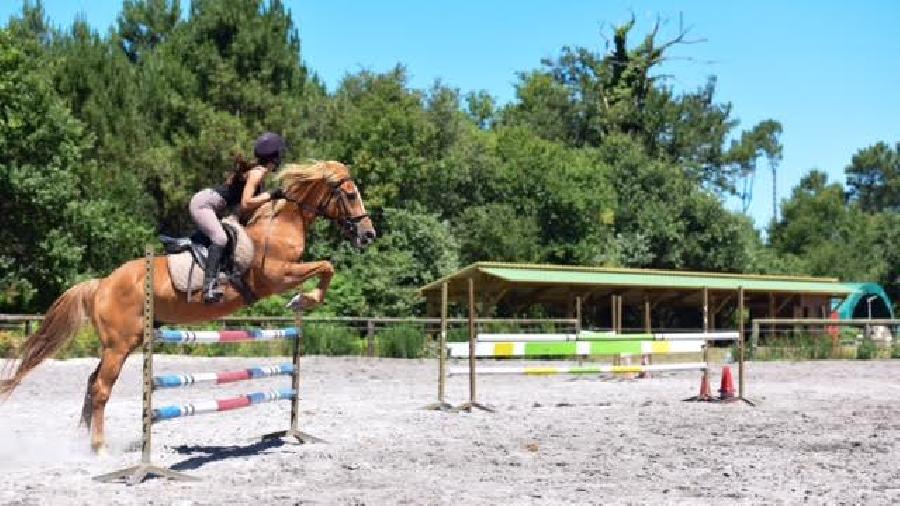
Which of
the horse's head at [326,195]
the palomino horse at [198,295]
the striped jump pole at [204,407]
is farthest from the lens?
the horse's head at [326,195]

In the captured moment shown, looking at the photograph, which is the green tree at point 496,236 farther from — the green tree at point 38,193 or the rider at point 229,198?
the rider at point 229,198

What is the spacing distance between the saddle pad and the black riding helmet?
70 centimetres

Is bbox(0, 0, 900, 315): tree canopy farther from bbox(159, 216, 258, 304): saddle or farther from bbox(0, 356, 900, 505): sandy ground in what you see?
bbox(159, 216, 258, 304): saddle

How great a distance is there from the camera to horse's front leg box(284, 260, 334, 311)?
7.98m

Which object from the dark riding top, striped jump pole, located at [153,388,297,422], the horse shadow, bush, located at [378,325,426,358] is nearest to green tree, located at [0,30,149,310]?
bush, located at [378,325,426,358]

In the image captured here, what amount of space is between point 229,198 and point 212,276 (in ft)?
2.56

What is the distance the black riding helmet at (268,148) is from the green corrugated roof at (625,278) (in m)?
16.4

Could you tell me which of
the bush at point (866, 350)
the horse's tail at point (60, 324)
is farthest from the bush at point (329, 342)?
the horse's tail at point (60, 324)

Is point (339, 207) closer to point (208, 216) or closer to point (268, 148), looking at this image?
point (268, 148)

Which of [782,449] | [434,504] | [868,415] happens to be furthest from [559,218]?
[434,504]

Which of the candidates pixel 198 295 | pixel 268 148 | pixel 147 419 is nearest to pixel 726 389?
pixel 268 148

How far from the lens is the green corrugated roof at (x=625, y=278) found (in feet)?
89.4

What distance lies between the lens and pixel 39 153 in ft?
96.6

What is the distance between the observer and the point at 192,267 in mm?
7844
